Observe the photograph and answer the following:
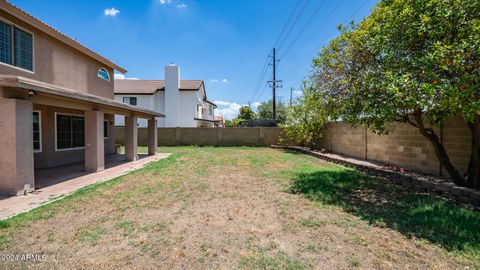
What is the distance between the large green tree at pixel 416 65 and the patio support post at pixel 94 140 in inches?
341

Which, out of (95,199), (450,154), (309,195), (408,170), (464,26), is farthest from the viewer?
(408,170)

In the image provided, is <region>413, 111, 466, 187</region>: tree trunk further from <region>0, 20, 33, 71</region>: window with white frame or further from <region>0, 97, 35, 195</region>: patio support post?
<region>0, 20, 33, 71</region>: window with white frame

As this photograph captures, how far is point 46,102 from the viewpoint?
6789 millimetres

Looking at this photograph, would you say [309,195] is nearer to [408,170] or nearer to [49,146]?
[408,170]

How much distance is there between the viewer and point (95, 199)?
19.0ft

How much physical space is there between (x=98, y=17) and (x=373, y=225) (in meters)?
13.9

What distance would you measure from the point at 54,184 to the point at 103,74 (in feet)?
26.6

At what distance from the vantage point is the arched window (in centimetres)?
1295

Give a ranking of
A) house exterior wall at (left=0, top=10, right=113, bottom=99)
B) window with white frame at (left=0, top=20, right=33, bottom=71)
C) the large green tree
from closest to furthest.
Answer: the large green tree, window with white frame at (left=0, top=20, right=33, bottom=71), house exterior wall at (left=0, top=10, right=113, bottom=99)

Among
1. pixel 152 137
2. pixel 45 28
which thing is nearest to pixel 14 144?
pixel 45 28

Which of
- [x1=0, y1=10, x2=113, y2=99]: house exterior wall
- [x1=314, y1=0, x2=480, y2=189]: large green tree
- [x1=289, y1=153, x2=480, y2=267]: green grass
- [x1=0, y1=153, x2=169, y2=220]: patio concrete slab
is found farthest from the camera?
[x1=0, y1=10, x2=113, y2=99]: house exterior wall

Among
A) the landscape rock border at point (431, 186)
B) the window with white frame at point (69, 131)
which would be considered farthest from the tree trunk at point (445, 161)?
the window with white frame at point (69, 131)

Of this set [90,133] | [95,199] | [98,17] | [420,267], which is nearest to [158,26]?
[98,17]

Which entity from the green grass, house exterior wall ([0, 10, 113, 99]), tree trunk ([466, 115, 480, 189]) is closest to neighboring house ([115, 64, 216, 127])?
house exterior wall ([0, 10, 113, 99])
